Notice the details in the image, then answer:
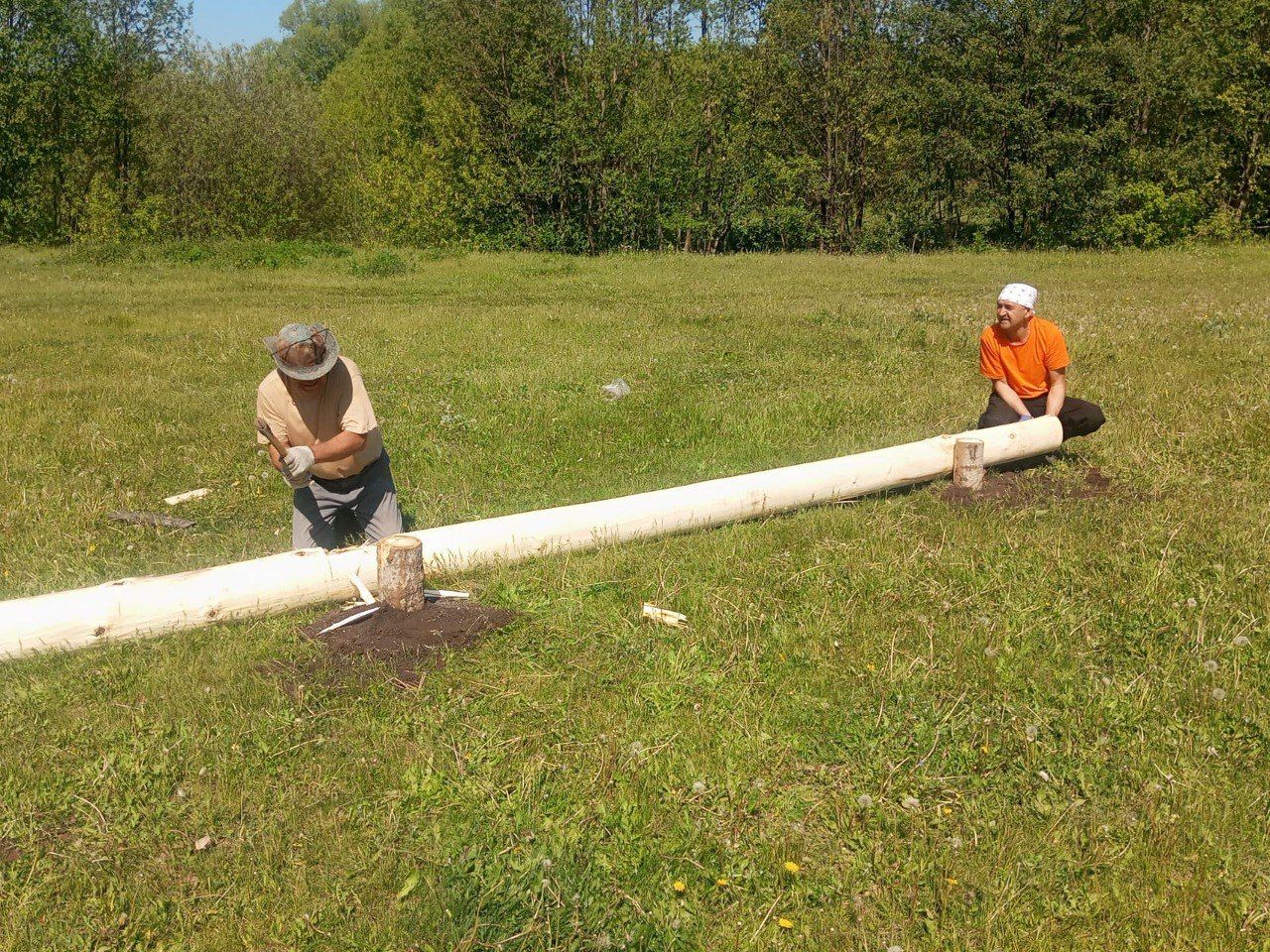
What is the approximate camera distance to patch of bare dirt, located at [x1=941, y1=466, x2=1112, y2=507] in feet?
24.6

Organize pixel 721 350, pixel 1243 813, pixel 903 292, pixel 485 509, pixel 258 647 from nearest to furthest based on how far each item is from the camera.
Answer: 1. pixel 1243 813
2. pixel 258 647
3. pixel 485 509
4. pixel 721 350
5. pixel 903 292

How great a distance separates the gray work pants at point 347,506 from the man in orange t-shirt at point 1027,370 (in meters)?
5.14

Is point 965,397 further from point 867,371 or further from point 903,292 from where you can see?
point 903,292

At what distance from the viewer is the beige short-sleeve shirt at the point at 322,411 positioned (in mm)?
6348

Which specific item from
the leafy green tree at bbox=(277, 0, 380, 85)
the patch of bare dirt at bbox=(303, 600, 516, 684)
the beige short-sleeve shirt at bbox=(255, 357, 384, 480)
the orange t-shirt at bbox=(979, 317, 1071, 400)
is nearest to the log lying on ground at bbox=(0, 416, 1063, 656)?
the patch of bare dirt at bbox=(303, 600, 516, 684)

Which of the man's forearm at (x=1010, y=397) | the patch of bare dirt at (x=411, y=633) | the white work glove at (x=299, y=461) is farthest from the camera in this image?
the man's forearm at (x=1010, y=397)

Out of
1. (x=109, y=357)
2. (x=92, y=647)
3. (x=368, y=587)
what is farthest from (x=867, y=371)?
(x=109, y=357)

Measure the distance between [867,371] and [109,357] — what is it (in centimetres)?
1021

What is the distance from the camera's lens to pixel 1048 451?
8.26 metres

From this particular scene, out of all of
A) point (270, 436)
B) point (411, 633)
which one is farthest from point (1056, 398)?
point (270, 436)

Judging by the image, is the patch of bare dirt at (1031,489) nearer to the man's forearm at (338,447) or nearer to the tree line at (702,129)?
the man's forearm at (338,447)

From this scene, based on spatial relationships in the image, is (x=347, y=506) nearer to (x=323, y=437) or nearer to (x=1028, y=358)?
(x=323, y=437)

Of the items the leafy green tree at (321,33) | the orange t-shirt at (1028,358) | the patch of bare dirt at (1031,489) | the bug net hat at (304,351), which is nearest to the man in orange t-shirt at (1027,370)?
the orange t-shirt at (1028,358)

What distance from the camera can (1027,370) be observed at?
27.8ft
